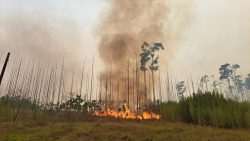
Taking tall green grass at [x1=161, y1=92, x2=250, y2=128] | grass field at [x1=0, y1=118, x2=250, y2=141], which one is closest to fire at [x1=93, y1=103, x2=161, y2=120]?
tall green grass at [x1=161, y1=92, x2=250, y2=128]

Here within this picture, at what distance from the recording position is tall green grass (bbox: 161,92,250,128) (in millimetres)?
23297

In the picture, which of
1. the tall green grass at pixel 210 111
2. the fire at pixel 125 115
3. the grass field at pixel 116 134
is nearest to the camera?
the grass field at pixel 116 134

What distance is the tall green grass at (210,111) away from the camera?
917 inches

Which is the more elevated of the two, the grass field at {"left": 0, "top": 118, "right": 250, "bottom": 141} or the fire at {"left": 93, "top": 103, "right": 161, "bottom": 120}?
the fire at {"left": 93, "top": 103, "right": 161, "bottom": 120}

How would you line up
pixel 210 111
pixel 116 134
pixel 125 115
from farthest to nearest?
pixel 125 115
pixel 210 111
pixel 116 134

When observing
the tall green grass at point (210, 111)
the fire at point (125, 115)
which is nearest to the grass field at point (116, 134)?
the tall green grass at point (210, 111)

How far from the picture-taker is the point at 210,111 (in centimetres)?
2403

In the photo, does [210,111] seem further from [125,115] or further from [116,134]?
[125,115]

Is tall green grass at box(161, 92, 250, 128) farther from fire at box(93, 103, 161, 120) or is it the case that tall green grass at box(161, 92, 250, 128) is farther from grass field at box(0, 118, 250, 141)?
fire at box(93, 103, 161, 120)

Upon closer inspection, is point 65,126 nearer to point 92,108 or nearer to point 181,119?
point 181,119

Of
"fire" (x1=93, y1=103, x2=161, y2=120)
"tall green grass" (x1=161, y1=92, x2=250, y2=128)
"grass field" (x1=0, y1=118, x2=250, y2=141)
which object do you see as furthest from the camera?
"fire" (x1=93, y1=103, x2=161, y2=120)

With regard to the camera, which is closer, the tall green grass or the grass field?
the grass field

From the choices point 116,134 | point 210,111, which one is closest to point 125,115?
point 210,111

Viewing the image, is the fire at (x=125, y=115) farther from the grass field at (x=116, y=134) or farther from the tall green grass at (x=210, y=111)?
the grass field at (x=116, y=134)
